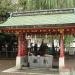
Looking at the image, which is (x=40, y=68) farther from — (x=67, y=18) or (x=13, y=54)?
(x=13, y=54)

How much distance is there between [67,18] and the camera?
61.5 feet

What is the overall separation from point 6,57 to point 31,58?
10332mm

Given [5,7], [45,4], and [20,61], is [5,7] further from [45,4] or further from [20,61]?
[20,61]

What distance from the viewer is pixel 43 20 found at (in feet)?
62.7

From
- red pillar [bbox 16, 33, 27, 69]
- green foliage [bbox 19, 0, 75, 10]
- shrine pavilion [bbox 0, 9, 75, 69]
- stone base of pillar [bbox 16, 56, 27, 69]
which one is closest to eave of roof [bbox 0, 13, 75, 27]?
shrine pavilion [bbox 0, 9, 75, 69]

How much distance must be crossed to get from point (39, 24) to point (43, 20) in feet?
5.13

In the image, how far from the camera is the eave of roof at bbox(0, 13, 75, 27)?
18.0 m

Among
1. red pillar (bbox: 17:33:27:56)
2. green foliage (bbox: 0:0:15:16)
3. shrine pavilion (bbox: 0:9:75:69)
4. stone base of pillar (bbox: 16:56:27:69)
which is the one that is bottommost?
stone base of pillar (bbox: 16:56:27:69)

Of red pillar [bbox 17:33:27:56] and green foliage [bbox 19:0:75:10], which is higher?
green foliage [bbox 19:0:75:10]

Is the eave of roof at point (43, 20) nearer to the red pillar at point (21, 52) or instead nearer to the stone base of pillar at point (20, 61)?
the red pillar at point (21, 52)

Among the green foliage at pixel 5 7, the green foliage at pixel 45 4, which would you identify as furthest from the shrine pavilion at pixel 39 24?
the green foliage at pixel 45 4

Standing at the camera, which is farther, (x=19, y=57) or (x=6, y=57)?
(x=6, y=57)

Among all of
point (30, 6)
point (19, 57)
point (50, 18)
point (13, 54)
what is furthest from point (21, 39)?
point (13, 54)

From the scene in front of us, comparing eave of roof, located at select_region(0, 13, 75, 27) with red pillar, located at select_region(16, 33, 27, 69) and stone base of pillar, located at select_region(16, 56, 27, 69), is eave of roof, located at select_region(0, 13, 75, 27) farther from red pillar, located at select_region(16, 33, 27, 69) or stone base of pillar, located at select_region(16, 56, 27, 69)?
stone base of pillar, located at select_region(16, 56, 27, 69)
